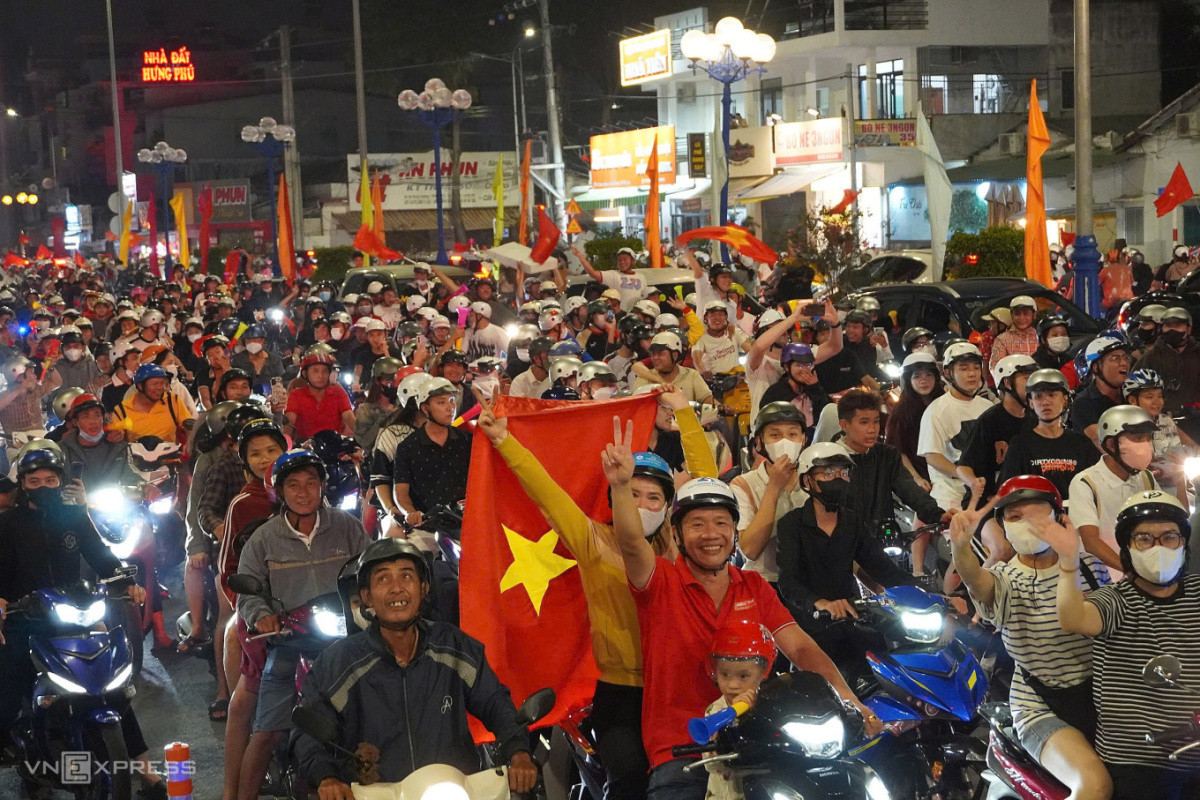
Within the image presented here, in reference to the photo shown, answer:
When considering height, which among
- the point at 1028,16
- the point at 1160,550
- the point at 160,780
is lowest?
the point at 160,780

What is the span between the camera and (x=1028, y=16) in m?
46.2

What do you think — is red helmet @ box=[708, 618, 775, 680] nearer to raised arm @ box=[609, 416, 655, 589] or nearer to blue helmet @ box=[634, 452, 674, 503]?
raised arm @ box=[609, 416, 655, 589]

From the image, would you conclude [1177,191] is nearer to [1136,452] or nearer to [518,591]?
[1136,452]

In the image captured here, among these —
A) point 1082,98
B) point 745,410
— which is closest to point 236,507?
point 745,410

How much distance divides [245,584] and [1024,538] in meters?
3.15

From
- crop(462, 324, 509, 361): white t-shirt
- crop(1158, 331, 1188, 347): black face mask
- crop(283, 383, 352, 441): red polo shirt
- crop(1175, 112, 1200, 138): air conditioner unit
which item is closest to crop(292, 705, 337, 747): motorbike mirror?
crop(283, 383, 352, 441): red polo shirt

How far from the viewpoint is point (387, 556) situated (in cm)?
500

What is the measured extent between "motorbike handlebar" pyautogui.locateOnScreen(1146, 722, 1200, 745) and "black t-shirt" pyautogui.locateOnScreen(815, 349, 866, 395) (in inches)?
303

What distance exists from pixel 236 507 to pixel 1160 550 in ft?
15.0

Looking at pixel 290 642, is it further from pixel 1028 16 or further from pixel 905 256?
pixel 1028 16

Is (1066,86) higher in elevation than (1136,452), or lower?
higher

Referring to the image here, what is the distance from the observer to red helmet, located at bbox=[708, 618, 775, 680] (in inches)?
193

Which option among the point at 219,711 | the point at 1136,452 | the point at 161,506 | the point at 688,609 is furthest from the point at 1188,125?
the point at 688,609

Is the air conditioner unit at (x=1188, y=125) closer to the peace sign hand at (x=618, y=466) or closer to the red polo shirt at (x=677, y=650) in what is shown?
the peace sign hand at (x=618, y=466)
